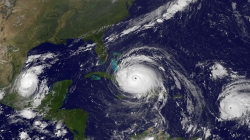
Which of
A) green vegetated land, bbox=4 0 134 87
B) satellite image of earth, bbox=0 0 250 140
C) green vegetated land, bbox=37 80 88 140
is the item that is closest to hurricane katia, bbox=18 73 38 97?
satellite image of earth, bbox=0 0 250 140

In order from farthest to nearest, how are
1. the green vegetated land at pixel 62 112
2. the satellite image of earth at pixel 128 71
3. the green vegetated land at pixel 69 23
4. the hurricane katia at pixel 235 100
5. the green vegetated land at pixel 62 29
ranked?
the green vegetated land at pixel 69 23, the green vegetated land at pixel 62 29, the green vegetated land at pixel 62 112, the satellite image of earth at pixel 128 71, the hurricane katia at pixel 235 100

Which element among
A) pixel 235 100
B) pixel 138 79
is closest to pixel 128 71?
pixel 138 79

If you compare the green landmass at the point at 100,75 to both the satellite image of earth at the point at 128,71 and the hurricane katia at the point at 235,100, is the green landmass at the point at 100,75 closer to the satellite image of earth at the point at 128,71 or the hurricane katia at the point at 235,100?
the satellite image of earth at the point at 128,71

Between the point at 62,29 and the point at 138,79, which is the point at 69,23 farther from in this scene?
the point at 138,79

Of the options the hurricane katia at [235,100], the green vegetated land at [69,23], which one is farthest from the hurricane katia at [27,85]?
the hurricane katia at [235,100]

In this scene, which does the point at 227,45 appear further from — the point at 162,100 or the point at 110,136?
the point at 110,136
